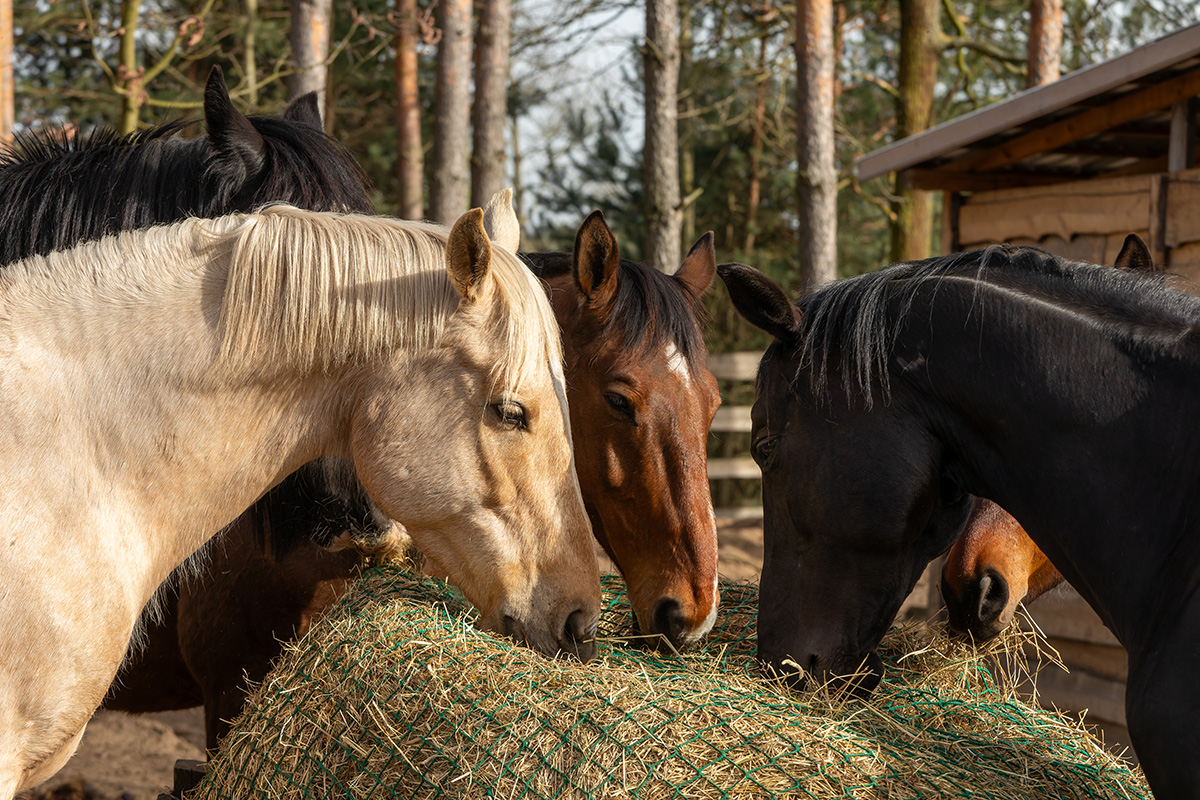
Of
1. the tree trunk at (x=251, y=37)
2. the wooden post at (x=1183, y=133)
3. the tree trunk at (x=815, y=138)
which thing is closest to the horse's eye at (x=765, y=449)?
the wooden post at (x=1183, y=133)

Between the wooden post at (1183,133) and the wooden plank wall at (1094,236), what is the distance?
0.07m

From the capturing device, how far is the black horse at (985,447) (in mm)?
1902

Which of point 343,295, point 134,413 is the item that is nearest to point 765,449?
point 343,295

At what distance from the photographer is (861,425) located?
2.27 m

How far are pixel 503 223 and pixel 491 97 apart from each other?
6054mm

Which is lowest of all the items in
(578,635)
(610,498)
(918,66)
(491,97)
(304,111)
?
(578,635)

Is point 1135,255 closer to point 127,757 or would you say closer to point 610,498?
point 610,498

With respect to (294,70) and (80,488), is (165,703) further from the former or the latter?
(294,70)

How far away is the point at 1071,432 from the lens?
2023 mm

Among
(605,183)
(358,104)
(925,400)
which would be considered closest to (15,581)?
(925,400)

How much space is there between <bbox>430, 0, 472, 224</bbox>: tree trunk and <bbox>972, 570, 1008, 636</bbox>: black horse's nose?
600cm

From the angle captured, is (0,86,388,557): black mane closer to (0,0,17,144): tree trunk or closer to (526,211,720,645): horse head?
A: (526,211,720,645): horse head

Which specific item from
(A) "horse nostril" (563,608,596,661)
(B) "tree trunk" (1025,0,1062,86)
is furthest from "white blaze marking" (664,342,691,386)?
(B) "tree trunk" (1025,0,1062,86)

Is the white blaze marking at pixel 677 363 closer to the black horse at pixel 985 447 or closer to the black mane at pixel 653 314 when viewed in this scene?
the black mane at pixel 653 314
